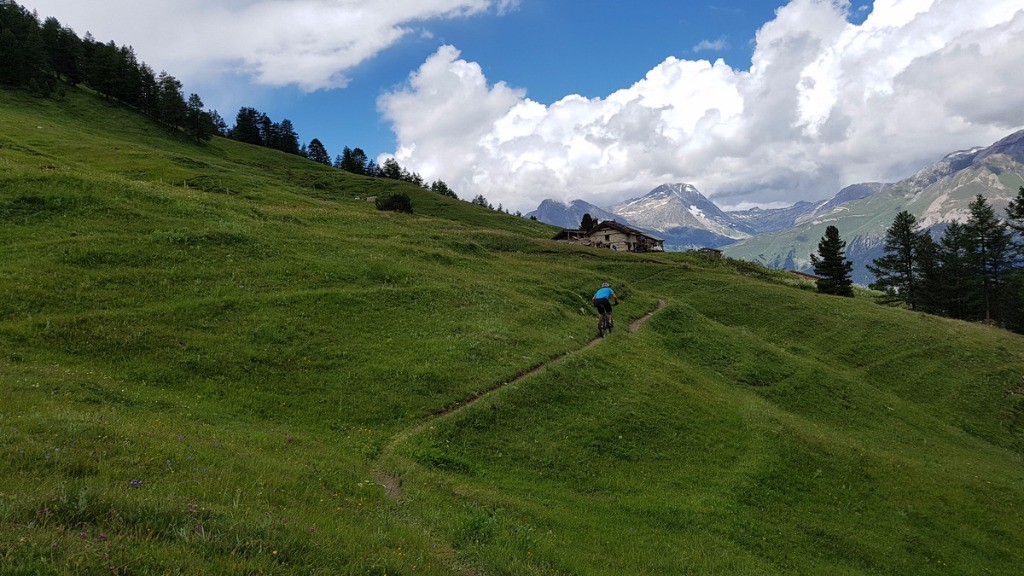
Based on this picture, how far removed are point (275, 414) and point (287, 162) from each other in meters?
148

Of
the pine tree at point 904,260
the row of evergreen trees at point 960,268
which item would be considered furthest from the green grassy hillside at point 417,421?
the pine tree at point 904,260

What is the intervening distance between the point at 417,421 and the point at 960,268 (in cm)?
9183

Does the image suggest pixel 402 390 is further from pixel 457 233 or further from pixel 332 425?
pixel 457 233

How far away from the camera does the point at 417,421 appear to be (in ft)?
57.0

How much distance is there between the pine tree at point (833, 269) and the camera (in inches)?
3031

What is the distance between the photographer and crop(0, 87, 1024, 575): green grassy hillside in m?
7.88

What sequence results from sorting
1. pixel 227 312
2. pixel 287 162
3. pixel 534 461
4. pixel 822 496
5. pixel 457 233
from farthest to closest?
pixel 287 162 < pixel 457 233 < pixel 227 312 < pixel 822 496 < pixel 534 461

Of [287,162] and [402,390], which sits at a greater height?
[287,162]

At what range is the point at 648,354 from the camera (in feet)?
100.0

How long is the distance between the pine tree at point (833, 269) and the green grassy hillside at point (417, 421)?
33.7 metres

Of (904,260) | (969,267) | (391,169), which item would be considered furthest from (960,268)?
(391,169)

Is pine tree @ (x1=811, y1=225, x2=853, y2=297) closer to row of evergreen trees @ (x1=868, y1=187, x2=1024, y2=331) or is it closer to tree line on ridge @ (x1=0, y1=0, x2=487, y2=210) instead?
row of evergreen trees @ (x1=868, y1=187, x2=1024, y2=331)

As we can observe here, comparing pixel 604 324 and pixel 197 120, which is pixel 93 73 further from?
pixel 604 324

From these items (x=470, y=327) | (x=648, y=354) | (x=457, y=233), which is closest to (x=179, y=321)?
(x=470, y=327)
